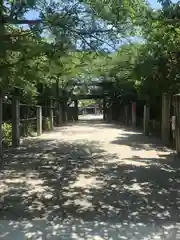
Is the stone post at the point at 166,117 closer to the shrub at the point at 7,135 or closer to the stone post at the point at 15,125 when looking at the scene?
the stone post at the point at 15,125

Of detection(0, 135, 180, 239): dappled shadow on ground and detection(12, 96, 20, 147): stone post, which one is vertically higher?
detection(12, 96, 20, 147): stone post

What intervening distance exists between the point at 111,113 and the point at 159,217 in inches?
1883

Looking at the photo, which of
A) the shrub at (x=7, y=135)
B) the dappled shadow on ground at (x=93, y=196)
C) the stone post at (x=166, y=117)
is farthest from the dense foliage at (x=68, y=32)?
the shrub at (x=7, y=135)

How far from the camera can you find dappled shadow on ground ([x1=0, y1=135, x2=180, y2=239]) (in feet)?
20.6

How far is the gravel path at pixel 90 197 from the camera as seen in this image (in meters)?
6.14

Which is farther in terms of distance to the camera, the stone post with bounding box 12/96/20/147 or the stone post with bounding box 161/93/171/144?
the stone post with bounding box 161/93/171/144

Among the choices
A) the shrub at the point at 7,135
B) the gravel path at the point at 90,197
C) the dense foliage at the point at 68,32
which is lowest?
the gravel path at the point at 90,197

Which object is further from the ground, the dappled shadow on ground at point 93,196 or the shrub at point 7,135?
the shrub at point 7,135

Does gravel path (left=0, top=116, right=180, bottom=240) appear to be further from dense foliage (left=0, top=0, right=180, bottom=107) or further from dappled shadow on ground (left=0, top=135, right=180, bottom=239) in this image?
dense foliage (left=0, top=0, right=180, bottom=107)

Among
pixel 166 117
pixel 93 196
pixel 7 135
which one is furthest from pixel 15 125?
pixel 93 196

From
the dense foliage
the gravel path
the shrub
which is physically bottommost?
the gravel path

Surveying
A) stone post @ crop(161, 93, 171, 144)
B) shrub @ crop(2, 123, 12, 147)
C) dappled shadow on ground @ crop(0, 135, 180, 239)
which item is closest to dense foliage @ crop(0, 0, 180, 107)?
dappled shadow on ground @ crop(0, 135, 180, 239)

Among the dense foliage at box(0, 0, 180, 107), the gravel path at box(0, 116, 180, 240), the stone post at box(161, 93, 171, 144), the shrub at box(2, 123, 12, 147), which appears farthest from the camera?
the stone post at box(161, 93, 171, 144)

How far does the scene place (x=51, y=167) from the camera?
11.7 meters
